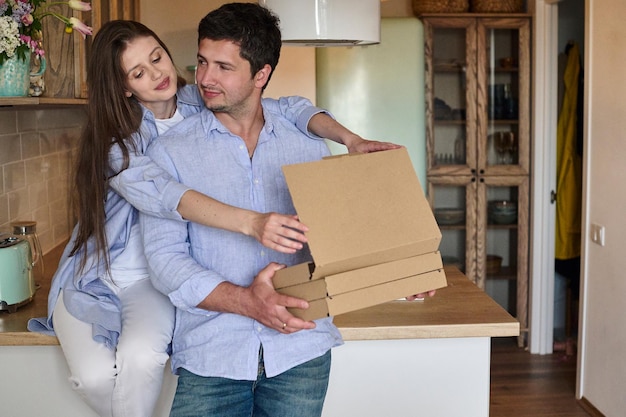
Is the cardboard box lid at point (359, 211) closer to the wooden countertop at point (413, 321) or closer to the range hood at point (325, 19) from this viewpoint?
the wooden countertop at point (413, 321)

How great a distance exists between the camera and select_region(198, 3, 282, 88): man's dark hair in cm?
193

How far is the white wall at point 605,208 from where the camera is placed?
361 centimetres

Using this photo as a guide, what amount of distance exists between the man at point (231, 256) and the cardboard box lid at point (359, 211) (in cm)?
24

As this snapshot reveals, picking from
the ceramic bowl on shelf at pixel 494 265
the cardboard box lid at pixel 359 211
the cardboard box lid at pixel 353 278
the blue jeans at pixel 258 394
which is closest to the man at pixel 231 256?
the blue jeans at pixel 258 394

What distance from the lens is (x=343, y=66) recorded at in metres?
4.95

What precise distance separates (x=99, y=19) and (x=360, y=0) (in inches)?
44.9

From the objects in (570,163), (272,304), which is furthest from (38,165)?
(570,163)

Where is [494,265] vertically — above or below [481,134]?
below

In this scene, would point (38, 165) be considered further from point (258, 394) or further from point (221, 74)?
point (258, 394)

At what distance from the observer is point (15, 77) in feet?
7.29

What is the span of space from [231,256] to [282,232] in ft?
0.87

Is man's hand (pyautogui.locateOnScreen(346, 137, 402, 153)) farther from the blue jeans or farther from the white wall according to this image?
the white wall

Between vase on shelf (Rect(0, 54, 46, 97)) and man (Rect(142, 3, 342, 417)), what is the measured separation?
1.58ft

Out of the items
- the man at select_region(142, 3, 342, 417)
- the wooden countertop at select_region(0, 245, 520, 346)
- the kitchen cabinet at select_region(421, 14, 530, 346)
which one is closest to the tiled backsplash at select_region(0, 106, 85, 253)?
the wooden countertop at select_region(0, 245, 520, 346)
